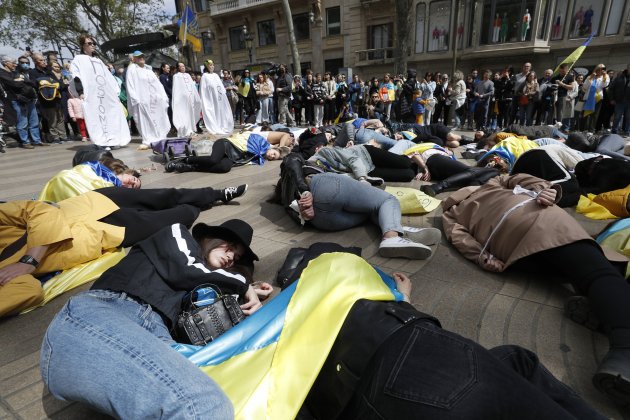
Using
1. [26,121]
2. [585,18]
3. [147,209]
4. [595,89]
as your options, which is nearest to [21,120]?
[26,121]

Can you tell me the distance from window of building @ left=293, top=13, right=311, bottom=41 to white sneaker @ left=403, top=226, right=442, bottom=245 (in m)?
28.9

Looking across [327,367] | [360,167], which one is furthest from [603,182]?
[327,367]

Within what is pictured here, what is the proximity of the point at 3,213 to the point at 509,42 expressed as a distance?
2461 centimetres

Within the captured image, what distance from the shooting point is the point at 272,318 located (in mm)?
1604

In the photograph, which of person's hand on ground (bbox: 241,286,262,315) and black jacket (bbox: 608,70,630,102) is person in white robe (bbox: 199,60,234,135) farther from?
black jacket (bbox: 608,70,630,102)

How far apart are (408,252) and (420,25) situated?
25077 mm

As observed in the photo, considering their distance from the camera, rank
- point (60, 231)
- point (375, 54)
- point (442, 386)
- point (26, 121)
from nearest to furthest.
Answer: point (442, 386)
point (60, 231)
point (26, 121)
point (375, 54)

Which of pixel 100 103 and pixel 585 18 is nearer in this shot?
pixel 100 103

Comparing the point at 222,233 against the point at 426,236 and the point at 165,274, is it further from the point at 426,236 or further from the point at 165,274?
the point at 426,236

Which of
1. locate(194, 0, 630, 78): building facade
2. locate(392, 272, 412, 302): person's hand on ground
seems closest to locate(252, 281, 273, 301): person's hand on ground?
locate(392, 272, 412, 302): person's hand on ground

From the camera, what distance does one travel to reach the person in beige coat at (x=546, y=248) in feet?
5.54

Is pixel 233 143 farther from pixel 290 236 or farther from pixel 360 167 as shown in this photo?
pixel 290 236

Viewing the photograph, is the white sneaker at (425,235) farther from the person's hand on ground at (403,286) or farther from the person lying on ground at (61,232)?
the person lying on ground at (61,232)

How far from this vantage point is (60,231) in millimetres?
2506
